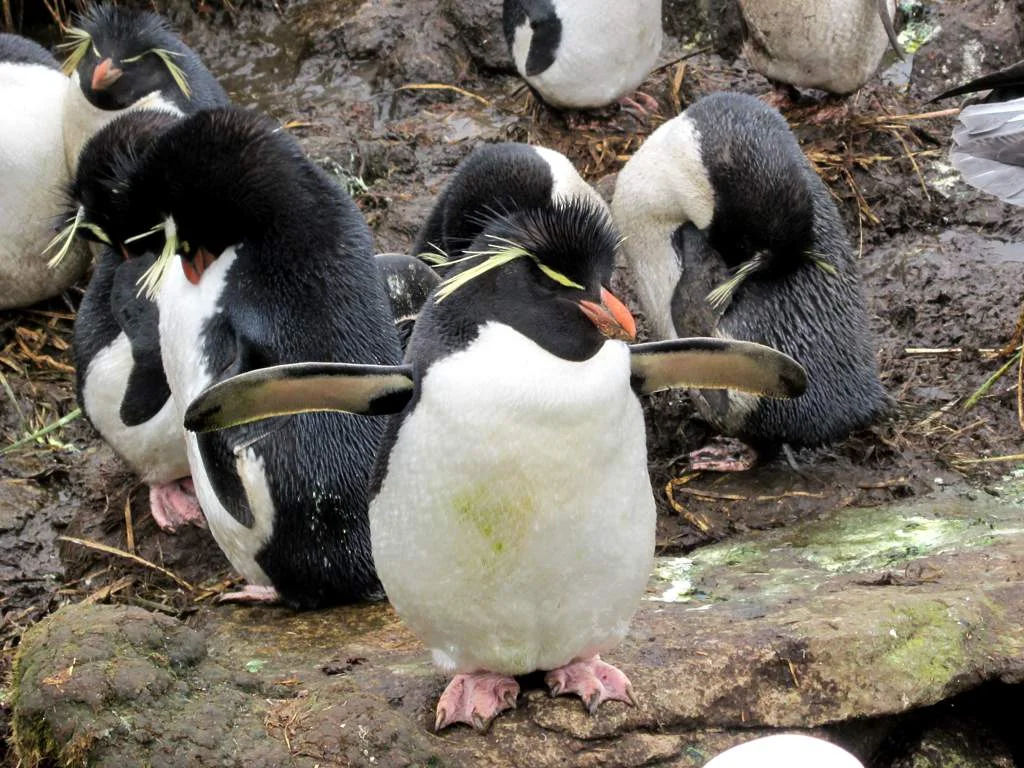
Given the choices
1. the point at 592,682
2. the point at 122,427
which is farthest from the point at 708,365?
the point at 122,427

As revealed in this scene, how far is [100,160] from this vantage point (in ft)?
12.5

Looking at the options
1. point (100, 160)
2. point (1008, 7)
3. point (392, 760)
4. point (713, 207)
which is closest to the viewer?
point (392, 760)

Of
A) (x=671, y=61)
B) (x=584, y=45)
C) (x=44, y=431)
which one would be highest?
(x=584, y=45)

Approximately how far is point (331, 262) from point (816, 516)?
159cm

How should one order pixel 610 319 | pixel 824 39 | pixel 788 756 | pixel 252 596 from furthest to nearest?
pixel 824 39 < pixel 252 596 < pixel 610 319 < pixel 788 756

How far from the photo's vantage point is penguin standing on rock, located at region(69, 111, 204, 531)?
3.81 m

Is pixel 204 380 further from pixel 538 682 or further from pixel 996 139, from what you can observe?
pixel 996 139

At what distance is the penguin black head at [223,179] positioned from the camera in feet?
10.6

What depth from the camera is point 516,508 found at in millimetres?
2410

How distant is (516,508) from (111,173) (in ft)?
6.35

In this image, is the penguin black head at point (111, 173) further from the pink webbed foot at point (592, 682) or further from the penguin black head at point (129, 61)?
the pink webbed foot at point (592, 682)

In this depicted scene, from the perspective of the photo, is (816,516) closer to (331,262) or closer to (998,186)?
(998,186)

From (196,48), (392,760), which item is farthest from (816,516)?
(196,48)

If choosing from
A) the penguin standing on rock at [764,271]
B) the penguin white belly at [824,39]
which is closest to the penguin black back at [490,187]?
the penguin standing on rock at [764,271]
